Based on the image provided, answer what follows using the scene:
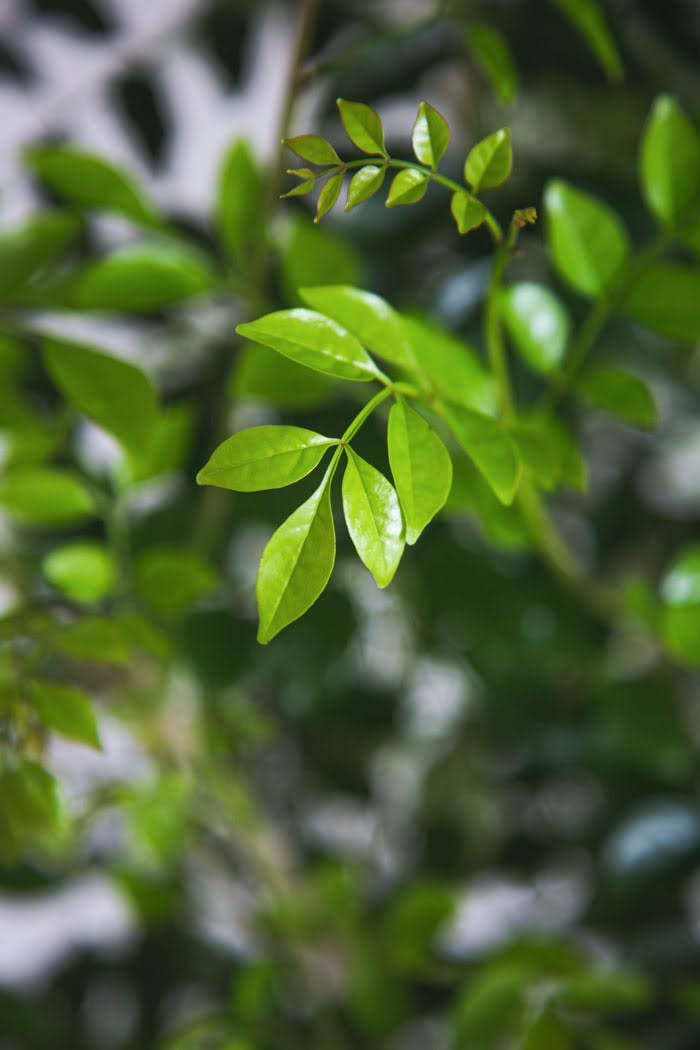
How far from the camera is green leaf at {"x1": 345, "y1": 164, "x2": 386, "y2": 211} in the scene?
0.15m

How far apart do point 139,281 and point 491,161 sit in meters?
0.16

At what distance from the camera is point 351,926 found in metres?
0.44

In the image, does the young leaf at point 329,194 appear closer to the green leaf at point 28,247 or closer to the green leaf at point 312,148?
the green leaf at point 312,148

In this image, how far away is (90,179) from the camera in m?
0.28

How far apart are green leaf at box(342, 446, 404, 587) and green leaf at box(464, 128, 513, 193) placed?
0.19 feet

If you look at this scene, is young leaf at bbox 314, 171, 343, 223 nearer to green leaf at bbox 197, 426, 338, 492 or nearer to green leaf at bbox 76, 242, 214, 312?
green leaf at bbox 197, 426, 338, 492

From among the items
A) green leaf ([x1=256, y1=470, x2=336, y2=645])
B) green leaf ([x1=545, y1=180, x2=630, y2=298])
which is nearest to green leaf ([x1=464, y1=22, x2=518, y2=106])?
green leaf ([x1=545, y1=180, x2=630, y2=298])

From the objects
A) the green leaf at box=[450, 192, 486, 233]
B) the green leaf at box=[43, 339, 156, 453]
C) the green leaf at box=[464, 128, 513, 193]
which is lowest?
the green leaf at box=[43, 339, 156, 453]

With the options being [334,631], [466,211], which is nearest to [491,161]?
[466,211]

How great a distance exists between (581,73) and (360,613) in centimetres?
26

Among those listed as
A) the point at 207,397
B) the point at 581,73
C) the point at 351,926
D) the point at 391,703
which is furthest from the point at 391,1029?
the point at 581,73

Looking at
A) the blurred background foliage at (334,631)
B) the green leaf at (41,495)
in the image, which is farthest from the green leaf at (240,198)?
the green leaf at (41,495)

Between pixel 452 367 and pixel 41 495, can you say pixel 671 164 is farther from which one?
pixel 41 495

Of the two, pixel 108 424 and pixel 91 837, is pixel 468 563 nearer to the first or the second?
pixel 108 424
